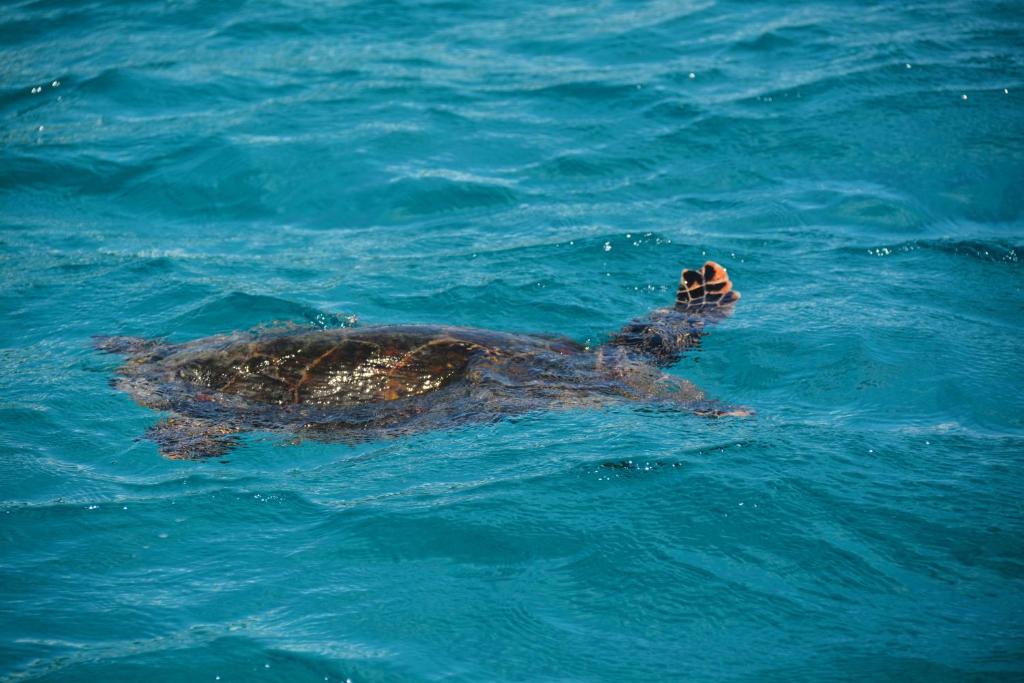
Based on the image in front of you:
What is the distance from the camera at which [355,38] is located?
588 inches

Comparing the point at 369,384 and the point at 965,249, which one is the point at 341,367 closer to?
the point at 369,384

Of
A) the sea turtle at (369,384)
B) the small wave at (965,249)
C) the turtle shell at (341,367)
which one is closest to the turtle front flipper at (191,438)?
the sea turtle at (369,384)

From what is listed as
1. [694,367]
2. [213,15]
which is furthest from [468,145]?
[213,15]

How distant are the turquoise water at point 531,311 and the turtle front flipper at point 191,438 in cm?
10

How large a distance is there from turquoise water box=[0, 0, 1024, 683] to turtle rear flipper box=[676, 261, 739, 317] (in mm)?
328

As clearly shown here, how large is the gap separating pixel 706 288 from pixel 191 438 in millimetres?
4236

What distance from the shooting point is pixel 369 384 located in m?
6.73

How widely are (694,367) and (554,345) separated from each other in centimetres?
107

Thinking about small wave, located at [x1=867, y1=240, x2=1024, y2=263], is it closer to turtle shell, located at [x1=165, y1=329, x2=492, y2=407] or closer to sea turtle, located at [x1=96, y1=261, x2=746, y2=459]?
sea turtle, located at [x1=96, y1=261, x2=746, y2=459]

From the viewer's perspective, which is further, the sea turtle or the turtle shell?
the turtle shell

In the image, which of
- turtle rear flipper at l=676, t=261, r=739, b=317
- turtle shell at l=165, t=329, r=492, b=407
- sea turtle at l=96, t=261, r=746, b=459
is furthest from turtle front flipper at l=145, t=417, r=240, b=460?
turtle rear flipper at l=676, t=261, r=739, b=317

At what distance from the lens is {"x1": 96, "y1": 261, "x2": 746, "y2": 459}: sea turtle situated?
657cm

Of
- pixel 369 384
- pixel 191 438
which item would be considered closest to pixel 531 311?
pixel 369 384

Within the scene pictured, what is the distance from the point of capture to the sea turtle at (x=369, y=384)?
6.57m
